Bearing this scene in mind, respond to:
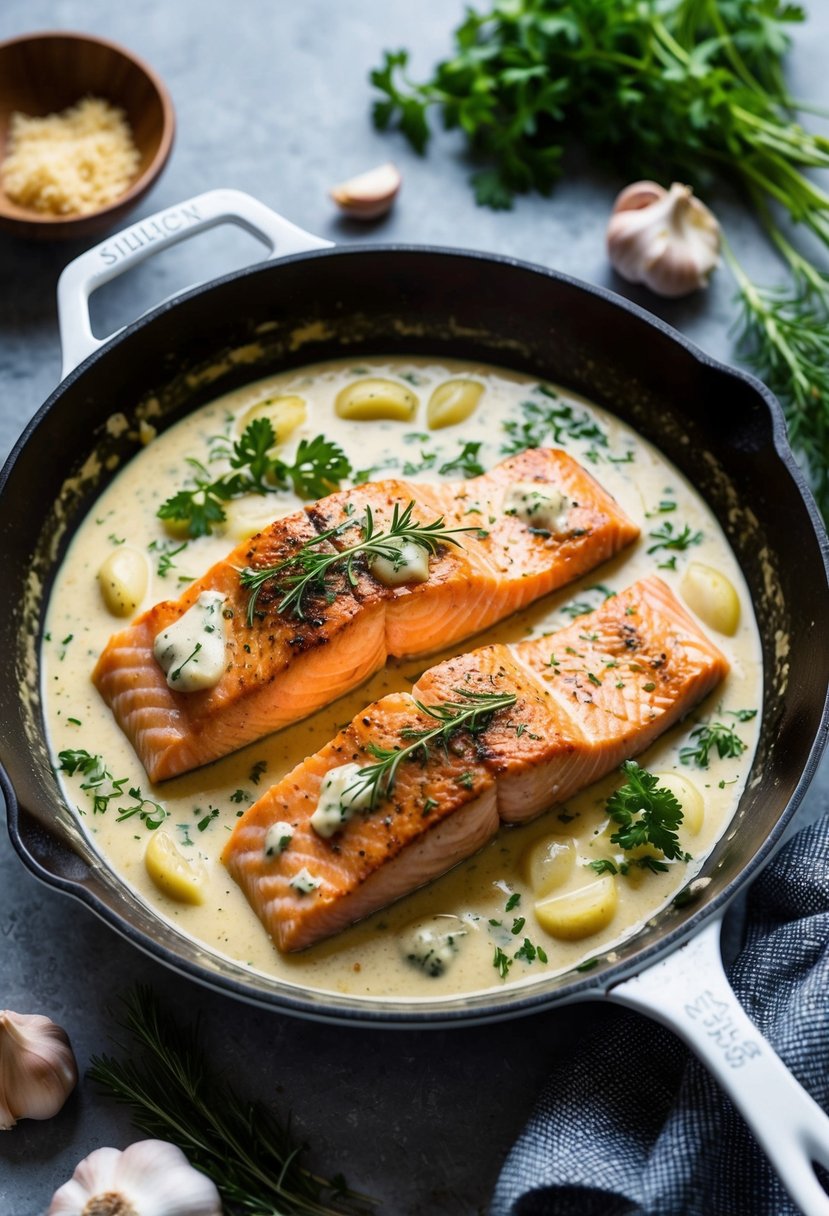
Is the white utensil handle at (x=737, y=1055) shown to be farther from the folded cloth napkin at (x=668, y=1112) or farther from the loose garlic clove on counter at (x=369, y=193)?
the loose garlic clove on counter at (x=369, y=193)

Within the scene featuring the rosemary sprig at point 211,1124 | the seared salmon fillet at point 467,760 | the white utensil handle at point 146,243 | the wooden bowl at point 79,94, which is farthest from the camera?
the wooden bowl at point 79,94

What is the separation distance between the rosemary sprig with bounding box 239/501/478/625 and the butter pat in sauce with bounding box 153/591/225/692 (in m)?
0.10

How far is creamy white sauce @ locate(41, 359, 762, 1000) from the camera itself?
3119 mm

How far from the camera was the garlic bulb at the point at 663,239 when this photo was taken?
4086 mm

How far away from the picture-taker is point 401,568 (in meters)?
3.34

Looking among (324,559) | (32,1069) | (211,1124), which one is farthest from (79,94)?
(211,1124)

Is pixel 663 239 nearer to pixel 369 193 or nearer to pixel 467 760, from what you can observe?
pixel 369 193

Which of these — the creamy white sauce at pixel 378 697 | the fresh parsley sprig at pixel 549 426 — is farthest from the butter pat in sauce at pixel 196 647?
the fresh parsley sprig at pixel 549 426

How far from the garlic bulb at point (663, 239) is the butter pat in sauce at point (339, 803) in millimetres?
2056

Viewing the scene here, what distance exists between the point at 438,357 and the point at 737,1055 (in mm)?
2335

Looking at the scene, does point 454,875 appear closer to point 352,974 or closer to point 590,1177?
point 352,974

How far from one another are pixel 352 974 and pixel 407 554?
1.08 metres

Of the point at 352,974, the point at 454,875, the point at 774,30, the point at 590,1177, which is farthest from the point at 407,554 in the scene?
the point at 774,30

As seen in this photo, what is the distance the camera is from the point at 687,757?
339 centimetres
